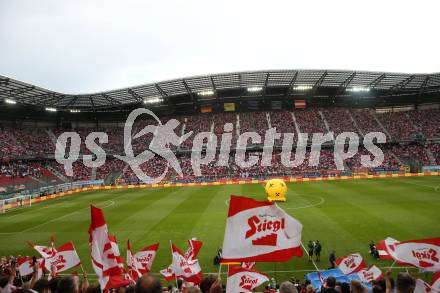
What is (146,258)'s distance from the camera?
12688 mm

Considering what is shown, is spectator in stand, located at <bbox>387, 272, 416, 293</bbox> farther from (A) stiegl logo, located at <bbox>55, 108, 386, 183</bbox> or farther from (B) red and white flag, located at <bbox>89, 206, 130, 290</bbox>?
(A) stiegl logo, located at <bbox>55, 108, 386, 183</bbox>

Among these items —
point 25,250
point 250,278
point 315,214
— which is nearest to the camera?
point 250,278

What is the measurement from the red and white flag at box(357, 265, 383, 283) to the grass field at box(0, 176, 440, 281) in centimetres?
409

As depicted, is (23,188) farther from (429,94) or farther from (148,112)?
(429,94)

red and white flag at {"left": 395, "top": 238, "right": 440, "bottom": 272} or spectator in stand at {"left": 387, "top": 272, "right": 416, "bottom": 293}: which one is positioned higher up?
spectator in stand at {"left": 387, "top": 272, "right": 416, "bottom": 293}

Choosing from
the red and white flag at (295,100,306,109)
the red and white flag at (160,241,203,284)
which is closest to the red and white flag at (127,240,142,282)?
the red and white flag at (160,241,203,284)

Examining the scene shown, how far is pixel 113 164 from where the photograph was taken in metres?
77.8

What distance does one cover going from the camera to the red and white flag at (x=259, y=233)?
8.27 m

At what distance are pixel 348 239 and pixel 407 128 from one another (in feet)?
212

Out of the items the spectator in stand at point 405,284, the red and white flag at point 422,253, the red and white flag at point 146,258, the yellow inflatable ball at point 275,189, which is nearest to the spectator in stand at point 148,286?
the spectator in stand at point 405,284

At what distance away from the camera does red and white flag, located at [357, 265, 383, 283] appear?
37.8ft

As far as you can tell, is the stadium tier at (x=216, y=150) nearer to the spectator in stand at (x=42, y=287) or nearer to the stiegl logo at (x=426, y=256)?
the stiegl logo at (x=426, y=256)

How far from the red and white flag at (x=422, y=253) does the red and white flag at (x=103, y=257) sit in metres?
7.88

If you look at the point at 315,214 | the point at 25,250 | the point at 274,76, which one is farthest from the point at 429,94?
the point at 25,250
